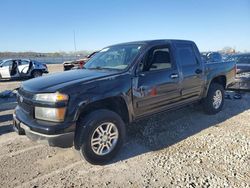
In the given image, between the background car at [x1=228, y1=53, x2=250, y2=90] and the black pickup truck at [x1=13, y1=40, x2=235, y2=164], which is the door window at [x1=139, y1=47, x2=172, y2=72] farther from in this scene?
the background car at [x1=228, y1=53, x2=250, y2=90]

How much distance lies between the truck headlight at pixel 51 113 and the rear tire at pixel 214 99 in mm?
4015

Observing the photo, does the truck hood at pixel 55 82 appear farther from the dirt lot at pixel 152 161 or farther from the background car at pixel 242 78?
the background car at pixel 242 78

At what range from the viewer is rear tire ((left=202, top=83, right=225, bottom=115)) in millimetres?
6164

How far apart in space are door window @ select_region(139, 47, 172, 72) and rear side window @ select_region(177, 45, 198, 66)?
392 millimetres

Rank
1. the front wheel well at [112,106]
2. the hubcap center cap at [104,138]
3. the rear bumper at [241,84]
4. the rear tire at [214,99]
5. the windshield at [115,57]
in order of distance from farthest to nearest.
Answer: the rear bumper at [241,84], the rear tire at [214,99], the windshield at [115,57], the hubcap center cap at [104,138], the front wheel well at [112,106]

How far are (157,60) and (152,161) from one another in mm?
1899

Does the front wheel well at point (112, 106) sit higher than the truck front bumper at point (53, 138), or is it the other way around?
the front wheel well at point (112, 106)

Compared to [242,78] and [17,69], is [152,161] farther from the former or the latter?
[17,69]

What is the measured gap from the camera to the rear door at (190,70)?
519cm

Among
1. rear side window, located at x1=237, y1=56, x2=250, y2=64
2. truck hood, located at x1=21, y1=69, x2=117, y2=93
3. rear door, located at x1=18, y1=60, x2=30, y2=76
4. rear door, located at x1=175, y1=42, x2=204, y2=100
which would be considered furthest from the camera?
rear door, located at x1=18, y1=60, x2=30, y2=76

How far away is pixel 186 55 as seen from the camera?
5445 mm

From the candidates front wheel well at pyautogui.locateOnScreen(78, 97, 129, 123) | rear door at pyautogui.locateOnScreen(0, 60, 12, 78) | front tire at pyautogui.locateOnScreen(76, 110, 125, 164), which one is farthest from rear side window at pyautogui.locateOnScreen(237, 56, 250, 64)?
rear door at pyautogui.locateOnScreen(0, 60, 12, 78)

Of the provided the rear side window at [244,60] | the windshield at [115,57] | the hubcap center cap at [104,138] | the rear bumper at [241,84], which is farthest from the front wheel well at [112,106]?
the rear side window at [244,60]

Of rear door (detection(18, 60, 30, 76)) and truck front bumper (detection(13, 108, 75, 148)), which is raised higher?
rear door (detection(18, 60, 30, 76))
